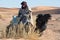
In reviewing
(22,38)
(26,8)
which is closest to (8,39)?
(22,38)

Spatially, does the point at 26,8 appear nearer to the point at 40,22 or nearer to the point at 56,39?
the point at 40,22

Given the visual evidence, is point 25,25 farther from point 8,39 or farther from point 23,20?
point 8,39

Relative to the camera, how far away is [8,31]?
1566 cm

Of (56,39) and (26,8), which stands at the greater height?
(26,8)

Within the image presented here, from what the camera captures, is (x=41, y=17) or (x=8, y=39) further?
(x=41, y=17)

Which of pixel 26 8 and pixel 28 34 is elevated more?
pixel 26 8

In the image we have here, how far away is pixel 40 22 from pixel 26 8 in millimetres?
994

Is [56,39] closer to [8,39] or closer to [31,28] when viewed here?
[31,28]

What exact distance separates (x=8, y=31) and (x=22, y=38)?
92 centimetres

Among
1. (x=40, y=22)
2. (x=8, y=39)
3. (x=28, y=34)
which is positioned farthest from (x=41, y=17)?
(x=8, y=39)

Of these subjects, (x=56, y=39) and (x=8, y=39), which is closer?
(x=8, y=39)

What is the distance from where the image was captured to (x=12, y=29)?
612 inches

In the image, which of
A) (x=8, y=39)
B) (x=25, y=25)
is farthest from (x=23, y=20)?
(x=8, y=39)

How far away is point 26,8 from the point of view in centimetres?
1567
